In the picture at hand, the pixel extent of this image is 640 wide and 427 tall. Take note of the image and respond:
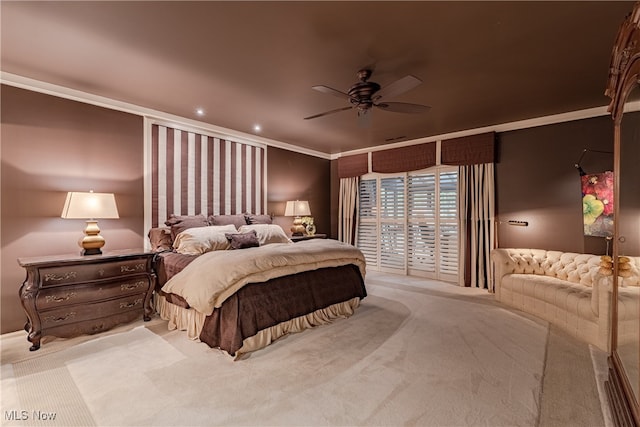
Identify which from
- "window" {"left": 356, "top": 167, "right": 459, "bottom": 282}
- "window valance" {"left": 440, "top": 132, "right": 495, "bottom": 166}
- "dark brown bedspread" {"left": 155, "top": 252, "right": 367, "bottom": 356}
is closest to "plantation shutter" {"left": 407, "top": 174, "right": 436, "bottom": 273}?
"window" {"left": 356, "top": 167, "right": 459, "bottom": 282}

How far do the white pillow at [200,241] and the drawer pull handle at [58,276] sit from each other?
1009 millimetres

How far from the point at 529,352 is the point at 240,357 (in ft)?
8.40

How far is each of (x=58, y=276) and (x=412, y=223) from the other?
5.27 meters

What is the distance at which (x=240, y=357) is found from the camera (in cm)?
255

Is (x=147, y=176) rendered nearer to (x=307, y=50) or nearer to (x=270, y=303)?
(x=270, y=303)

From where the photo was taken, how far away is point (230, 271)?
2.63 metres

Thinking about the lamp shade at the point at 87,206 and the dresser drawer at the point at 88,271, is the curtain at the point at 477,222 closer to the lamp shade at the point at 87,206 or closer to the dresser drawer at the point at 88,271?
the dresser drawer at the point at 88,271

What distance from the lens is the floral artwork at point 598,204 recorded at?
371 centimetres

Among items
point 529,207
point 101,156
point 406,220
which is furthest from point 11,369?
point 529,207

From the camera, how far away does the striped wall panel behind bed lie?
4141mm

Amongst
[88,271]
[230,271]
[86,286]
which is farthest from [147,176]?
[230,271]

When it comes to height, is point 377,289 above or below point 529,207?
below

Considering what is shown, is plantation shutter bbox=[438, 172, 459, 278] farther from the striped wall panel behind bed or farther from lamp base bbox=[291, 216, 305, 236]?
the striped wall panel behind bed

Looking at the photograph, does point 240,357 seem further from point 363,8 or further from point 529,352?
point 363,8
